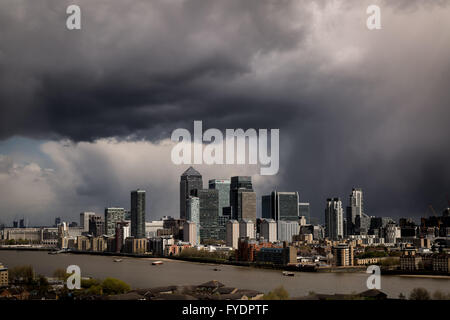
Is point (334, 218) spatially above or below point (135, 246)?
above

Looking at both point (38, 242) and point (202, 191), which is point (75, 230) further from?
point (202, 191)

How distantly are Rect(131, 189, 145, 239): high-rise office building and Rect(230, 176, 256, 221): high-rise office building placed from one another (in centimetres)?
1015

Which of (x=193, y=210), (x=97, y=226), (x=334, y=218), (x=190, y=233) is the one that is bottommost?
(x=190, y=233)

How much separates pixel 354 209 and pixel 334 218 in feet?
24.9

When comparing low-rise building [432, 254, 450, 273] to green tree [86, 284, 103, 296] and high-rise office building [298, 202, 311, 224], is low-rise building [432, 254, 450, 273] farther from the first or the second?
high-rise office building [298, 202, 311, 224]

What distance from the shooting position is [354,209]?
6450 cm

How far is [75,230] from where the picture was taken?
7100 cm

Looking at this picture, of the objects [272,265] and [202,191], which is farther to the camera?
[202,191]

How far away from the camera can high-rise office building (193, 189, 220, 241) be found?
5594 cm

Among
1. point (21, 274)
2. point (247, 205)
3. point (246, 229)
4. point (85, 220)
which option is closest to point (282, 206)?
point (247, 205)

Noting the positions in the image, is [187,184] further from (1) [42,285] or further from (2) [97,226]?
(1) [42,285]
